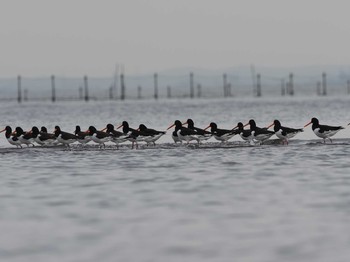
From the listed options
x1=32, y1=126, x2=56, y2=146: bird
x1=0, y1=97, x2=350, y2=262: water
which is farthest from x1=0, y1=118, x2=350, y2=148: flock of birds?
x1=0, y1=97, x2=350, y2=262: water

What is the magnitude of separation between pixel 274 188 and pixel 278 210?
3.69 meters

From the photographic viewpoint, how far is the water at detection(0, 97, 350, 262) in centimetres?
1420

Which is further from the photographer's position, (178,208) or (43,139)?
(43,139)

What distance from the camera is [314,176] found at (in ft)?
79.1

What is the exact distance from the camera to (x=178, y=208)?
60.8 ft

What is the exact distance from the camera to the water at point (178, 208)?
1420 cm

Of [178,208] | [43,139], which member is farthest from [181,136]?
[178,208]

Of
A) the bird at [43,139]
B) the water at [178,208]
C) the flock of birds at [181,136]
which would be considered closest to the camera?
the water at [178,208]

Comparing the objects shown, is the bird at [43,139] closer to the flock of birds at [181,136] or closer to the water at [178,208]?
the flock of birds at [181,136]

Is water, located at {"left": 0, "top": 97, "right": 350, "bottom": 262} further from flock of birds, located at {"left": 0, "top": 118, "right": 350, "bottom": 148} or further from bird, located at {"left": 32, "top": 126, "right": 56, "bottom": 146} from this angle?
bird, located at {"left": 32, "top": 126, "right": 56, "bottom": 146}

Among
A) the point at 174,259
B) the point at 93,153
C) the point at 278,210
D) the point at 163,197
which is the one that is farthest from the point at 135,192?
the point at 93,153

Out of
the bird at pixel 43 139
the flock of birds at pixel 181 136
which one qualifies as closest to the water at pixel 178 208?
the flock of birds at pixel 181 136

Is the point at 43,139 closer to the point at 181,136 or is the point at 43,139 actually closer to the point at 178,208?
the point at 181,136

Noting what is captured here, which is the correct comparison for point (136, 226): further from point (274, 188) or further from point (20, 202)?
point (274, 188)
